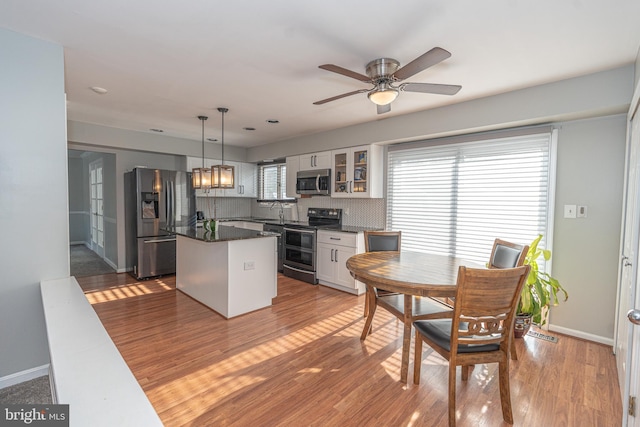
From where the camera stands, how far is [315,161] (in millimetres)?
4953

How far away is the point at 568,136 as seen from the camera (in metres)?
2.89

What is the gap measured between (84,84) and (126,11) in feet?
5.30

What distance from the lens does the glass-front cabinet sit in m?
4.27

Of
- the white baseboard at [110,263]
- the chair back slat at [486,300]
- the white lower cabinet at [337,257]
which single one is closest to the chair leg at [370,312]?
the chair back slat at [486,300]

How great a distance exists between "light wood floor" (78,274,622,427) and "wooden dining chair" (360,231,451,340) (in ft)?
1.34

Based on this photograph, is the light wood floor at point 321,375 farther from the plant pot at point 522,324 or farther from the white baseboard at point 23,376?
the white baseboard at point 23,376

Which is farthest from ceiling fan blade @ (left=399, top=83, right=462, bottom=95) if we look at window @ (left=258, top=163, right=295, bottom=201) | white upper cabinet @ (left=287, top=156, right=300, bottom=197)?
window @ (left=258, top=163, right=295, bottom=201)

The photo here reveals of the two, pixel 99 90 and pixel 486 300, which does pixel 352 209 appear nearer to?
pixel 486 300

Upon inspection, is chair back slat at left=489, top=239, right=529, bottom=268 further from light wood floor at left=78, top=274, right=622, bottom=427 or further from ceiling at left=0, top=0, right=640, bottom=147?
ceiling at left=0, top=0, right=640, bottom=147

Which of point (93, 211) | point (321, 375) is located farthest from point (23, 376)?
point (93, 211)

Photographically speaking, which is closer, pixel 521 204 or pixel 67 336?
pixel 67 336

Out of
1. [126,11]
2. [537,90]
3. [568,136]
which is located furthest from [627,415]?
[126,11]

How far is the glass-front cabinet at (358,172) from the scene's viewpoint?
4273 millimetres

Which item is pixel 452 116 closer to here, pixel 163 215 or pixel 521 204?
pixel 521 204
